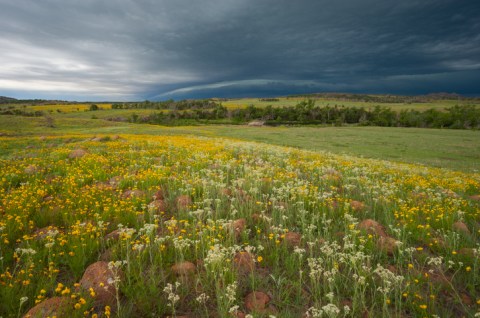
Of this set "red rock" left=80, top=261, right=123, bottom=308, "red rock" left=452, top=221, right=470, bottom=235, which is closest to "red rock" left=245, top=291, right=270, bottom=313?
"red rock" left=80, top=261, right=123, bottom=308

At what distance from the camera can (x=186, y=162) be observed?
41.9ft

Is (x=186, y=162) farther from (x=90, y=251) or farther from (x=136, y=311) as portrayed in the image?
(x=136, y=311)

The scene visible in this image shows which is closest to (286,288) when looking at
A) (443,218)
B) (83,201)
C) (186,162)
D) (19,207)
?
(443,218)

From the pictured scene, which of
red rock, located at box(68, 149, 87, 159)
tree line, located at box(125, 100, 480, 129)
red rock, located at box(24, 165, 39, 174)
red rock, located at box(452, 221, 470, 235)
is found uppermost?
tree line, located at box(125, 100, 480, 129)

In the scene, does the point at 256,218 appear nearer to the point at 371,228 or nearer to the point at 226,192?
the point at 226,192

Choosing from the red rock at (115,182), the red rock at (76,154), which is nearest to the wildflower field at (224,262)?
the red rock at (115,182)

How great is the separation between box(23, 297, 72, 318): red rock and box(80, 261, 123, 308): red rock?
373 millimetres

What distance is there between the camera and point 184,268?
4.35 metres

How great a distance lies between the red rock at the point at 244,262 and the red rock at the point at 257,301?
0.58 m

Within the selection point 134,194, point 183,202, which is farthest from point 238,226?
point 134,194

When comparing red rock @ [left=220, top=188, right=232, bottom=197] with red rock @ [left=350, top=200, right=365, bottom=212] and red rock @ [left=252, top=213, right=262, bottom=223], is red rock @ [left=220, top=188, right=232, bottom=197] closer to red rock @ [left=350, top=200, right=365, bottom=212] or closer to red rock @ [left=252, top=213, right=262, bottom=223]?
red rock @ [left=252, top=213, right=262, bottom=223]

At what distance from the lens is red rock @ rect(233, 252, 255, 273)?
14.6 feet

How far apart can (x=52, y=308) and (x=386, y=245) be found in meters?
5.81

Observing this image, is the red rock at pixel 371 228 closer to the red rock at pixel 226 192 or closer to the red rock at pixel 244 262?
the red rock at pixel 244 262
